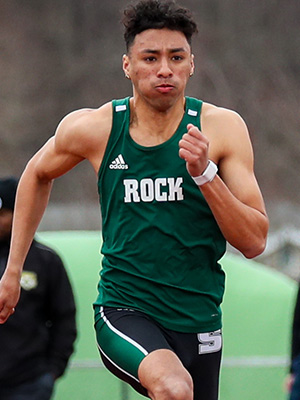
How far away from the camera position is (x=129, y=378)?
14.8 ft

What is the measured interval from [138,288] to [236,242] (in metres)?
0.51

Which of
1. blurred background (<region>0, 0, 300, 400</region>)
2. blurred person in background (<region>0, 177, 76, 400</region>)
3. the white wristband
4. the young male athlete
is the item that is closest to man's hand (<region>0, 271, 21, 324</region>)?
the young male athlete

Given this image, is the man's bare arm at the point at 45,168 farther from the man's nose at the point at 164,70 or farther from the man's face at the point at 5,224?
the man's face at the point at 5,224

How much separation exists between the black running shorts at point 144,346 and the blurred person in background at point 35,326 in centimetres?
127

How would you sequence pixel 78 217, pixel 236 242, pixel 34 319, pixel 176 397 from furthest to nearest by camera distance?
pixel 78 217
pixel 34 319
pixel 236 242
pixel 176 397

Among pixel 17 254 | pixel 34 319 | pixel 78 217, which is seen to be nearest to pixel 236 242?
pixel 17 254

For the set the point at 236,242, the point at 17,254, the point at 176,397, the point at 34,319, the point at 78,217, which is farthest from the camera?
the point at 78,217

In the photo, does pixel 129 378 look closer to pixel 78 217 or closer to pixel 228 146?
pixel 228 146

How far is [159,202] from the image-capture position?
4570mm

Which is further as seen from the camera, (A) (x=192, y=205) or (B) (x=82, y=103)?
(B) (x=82, y=103)

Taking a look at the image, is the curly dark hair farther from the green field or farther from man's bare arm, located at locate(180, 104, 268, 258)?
the green field

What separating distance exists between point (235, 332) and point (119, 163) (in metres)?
4.68

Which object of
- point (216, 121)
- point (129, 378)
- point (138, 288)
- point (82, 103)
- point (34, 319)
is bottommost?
point (82, 103)

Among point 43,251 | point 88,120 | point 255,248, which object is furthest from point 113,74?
point 255,248
